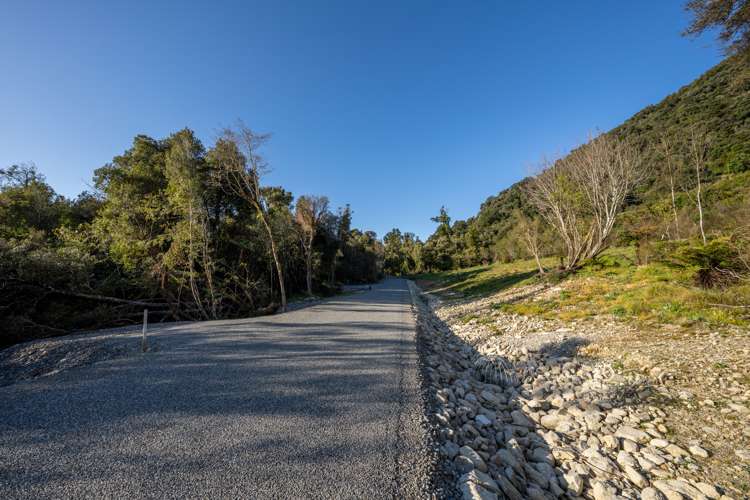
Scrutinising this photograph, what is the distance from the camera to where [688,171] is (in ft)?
55.6

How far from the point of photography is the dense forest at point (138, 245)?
8.95 m

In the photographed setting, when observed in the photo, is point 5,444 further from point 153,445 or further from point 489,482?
point 489,482

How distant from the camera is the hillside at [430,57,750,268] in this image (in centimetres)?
1401

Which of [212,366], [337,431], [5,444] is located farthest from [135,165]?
[337,431]

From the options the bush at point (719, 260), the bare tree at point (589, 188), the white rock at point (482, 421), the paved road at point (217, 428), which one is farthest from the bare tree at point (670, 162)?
the paved road at point (217, 428)

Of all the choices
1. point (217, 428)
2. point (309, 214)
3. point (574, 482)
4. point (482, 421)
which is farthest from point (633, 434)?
point (309, 214)

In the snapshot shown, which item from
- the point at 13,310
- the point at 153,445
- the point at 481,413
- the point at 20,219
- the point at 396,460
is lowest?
the point at 481,413

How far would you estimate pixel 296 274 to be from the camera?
958 inches

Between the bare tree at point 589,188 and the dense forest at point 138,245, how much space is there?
52.4 feet

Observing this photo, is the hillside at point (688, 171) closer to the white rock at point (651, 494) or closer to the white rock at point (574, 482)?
the white rock at point (651, 494)

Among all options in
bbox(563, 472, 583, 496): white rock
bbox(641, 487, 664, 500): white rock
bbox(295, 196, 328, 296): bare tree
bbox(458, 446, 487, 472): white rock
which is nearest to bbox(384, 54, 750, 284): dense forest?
bbox(641, 487, 664, 500): white rock

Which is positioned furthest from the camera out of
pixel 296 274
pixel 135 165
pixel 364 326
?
pixel 296 274

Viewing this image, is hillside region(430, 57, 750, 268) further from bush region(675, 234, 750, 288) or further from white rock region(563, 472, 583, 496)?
white rock region(563, 472, 583, 496)

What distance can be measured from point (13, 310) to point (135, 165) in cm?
852
